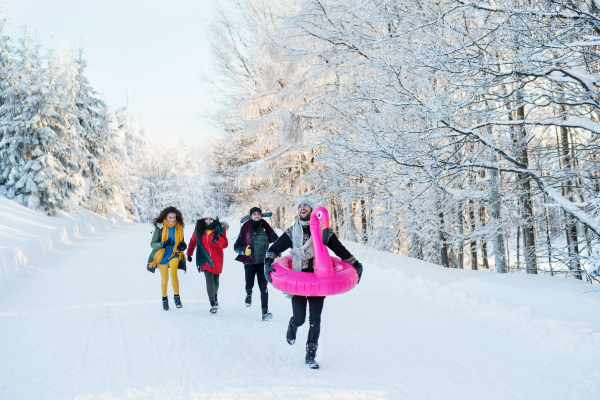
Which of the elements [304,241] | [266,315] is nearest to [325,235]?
[304,241]

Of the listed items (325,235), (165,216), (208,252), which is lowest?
(208,252)

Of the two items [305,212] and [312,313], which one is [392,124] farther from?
[312,313]

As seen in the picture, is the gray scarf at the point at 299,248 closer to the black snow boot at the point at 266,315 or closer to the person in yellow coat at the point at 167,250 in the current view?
the black snow boot at the point at 266,315

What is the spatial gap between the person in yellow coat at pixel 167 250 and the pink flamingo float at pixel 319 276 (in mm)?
3164

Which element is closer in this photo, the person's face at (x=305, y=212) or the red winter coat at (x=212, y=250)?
the person's face at (x=305, y=212)

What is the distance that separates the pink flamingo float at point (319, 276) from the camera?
3635mm

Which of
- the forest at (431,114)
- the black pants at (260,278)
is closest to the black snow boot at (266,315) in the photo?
the black pants at (260,278)

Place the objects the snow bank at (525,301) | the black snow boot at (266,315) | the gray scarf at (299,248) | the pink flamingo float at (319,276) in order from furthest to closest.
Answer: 1. the black snow boot at (266,315)
2. the snow bank at (525,301)
3. the gray scarf at (299,248)
4. the pink flamingo float at (319,276)

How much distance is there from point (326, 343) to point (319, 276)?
1371 millimetres

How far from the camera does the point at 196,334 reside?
493 centimetres

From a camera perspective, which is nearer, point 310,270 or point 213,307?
point 310,270

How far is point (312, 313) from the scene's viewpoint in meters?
3.87

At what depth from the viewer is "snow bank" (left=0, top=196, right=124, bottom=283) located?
29.5 feet

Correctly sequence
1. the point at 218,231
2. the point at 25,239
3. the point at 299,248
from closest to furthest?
the point at 299,248 < the point at 218,231 < the point at 25,239
